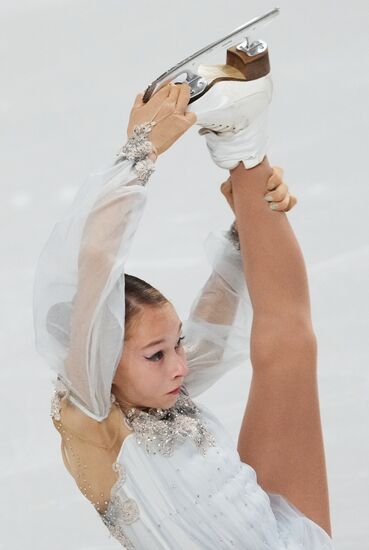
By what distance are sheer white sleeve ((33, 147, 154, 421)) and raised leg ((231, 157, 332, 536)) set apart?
1.17 ft

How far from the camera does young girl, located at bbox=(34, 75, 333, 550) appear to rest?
2.44 meters

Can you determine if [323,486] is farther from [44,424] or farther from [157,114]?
[44,424]

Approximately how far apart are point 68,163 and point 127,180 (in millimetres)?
1800

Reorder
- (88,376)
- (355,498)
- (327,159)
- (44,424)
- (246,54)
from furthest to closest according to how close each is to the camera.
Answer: (327,159) → (44,424) → (355,498) → (246,54) → (88,376)

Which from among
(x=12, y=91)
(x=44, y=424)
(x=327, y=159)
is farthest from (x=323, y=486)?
(x=12, y=91)

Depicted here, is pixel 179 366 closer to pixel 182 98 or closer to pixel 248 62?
pixel 182 98

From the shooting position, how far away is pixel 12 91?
4422mm

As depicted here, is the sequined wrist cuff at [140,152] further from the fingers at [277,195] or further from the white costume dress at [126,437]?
the fingers at [277,195]

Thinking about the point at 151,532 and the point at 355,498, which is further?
the point at 355,498

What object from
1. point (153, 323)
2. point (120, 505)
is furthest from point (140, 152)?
point (120, 505)

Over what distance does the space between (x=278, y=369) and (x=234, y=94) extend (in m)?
0.47

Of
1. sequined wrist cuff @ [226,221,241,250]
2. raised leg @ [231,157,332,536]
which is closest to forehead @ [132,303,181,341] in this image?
raised leg @ [231,157,332,536]

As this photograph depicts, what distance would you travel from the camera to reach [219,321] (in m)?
2.90

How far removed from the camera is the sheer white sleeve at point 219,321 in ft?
9.43
